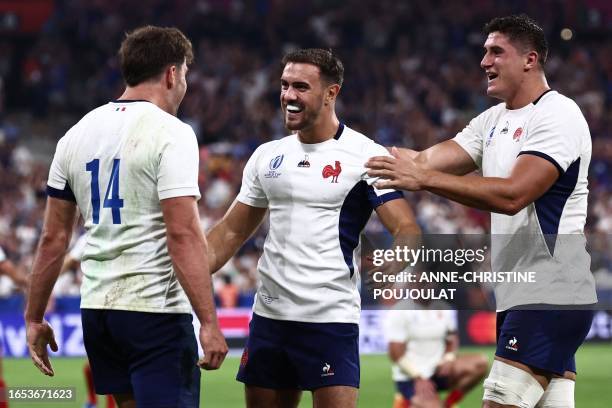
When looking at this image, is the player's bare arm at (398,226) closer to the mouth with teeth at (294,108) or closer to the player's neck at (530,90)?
the mouth with teeth at (294,108)

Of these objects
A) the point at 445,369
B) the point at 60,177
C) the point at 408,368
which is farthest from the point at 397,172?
the point at 445,369

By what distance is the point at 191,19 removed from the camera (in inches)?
927

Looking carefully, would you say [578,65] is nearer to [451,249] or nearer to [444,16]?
[444,16]

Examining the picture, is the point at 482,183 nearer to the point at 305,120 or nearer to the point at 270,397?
the point at 305,120

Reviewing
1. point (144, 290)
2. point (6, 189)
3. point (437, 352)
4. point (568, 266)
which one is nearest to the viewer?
point (144, 290)

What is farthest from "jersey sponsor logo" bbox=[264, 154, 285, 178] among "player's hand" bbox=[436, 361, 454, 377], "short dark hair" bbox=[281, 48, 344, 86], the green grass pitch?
the green grass pitch

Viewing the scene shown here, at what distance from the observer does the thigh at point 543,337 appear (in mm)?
5242

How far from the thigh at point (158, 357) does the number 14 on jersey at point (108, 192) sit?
0.44 metres

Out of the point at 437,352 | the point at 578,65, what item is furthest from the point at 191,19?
the point at 437,352

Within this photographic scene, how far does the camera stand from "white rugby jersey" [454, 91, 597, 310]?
5.23 meters

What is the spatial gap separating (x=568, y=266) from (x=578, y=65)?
1848 centimetres

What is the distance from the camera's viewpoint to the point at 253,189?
573 cm

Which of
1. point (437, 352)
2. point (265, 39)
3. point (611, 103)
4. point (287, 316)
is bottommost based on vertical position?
point (437, 352)

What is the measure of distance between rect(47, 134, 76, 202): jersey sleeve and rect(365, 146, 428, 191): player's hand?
4.57 feet
